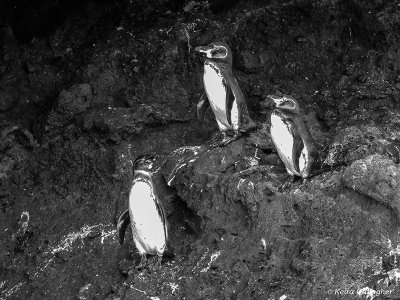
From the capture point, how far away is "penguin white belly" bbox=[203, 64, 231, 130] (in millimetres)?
7266

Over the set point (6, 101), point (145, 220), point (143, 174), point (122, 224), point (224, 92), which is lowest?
point (122, 224)

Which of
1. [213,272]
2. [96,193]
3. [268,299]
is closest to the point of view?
[268,299]

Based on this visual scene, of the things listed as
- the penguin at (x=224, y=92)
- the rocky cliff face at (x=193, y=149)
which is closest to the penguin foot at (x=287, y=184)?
the rocky cliff face at (x=193, y=149)

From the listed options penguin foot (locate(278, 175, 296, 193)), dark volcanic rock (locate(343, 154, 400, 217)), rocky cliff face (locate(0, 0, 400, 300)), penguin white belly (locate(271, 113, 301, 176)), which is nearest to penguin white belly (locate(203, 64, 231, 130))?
rocky cliff face (locate(0, 0, 400, 300))

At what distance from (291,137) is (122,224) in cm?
160

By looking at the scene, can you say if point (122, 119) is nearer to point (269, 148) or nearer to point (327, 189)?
point (269, 148)

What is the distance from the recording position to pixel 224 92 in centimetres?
727

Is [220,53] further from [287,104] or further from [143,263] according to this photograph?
[143,263]

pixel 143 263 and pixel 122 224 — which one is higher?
pixel 122 224

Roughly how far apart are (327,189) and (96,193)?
2400 millimetres

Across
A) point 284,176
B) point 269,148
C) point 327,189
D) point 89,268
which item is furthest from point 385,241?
point 89,268

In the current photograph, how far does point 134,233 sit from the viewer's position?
6.62 meters

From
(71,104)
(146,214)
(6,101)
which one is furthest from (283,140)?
(6,101)

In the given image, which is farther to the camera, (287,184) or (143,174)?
(143,174)
